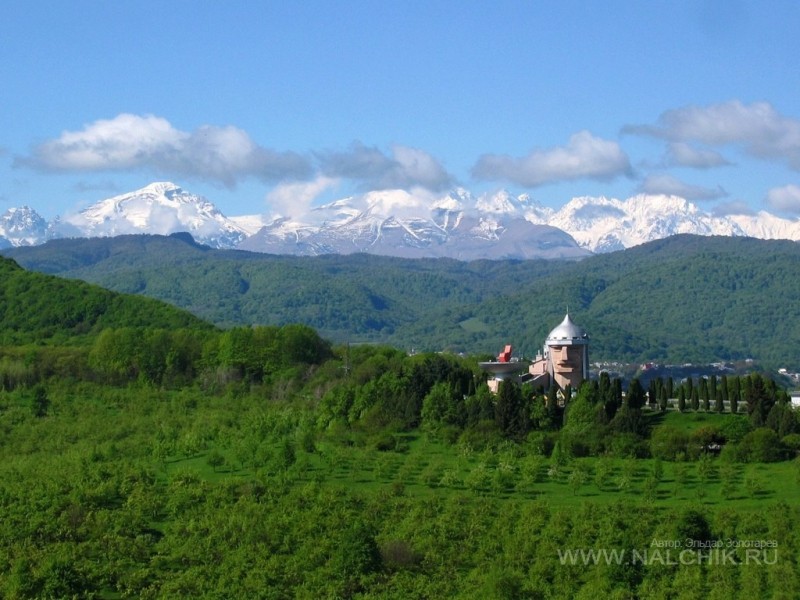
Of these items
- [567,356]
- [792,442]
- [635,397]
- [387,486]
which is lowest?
[387,486]

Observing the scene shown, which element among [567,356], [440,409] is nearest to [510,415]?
[440,409]

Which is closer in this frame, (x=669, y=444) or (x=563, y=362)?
(x=669, y=444)

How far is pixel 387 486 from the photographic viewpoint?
7025 centimetres

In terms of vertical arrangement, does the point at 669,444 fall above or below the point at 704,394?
below

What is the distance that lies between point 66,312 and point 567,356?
5146 cm

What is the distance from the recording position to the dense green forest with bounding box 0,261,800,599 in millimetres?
59625

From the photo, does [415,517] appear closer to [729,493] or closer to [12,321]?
[729,493]

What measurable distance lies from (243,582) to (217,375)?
42334mm

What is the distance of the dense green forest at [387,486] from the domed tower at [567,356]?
210 inches

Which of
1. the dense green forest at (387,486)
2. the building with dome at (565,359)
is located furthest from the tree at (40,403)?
the building with dome at (565,359)

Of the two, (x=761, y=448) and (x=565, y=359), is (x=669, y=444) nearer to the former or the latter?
(x=761, y=448)

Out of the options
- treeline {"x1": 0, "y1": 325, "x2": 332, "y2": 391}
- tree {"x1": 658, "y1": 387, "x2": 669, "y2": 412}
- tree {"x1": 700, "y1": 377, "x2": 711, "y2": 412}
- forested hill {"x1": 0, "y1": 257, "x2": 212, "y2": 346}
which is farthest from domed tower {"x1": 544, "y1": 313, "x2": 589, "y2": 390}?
forested hill {"x1": 0, "y1": 257, "x2": 212, "y2": 346}

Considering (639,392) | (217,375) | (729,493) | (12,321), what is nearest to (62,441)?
(217,375)

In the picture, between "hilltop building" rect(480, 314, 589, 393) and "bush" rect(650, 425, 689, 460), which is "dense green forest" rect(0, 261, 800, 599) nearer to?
"bush" rect(650, 425, 689, 460)
